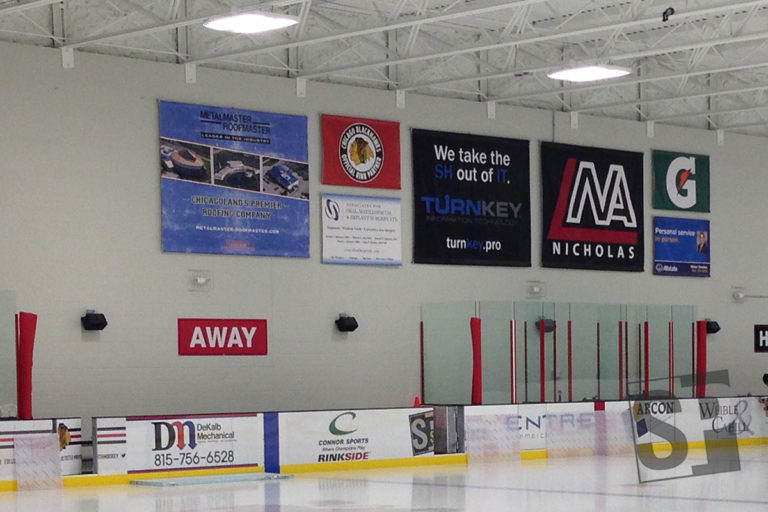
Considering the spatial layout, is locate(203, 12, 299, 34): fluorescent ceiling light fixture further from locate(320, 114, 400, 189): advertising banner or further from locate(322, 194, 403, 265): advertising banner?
locate(322, 194, 403, 265): advertising banner

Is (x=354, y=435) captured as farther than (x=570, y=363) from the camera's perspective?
No

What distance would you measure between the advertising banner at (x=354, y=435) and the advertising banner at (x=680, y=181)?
9733 millimetres

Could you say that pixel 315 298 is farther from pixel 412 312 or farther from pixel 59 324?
pixel 59 324

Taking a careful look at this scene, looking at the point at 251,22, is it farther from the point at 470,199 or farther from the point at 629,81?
the point at 470,199

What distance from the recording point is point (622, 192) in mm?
29328

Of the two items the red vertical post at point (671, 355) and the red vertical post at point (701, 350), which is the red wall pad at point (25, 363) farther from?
the red vertical post at point (701, 350)

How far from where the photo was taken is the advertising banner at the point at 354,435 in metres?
21.2

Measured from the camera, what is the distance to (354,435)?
71.9 ft

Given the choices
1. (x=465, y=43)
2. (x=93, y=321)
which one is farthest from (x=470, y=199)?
(x=93, y=321)

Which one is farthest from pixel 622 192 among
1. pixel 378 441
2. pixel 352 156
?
pixel 378 441

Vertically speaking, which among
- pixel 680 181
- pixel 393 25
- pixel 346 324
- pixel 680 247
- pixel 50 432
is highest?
pixel 393 25

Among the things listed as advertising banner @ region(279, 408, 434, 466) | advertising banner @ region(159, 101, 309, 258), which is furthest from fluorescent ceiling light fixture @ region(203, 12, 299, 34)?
advertising banner @ region(279, 408, 434, 466)

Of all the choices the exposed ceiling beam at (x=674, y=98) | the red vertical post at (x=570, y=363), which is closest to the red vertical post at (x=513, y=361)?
the red vertical post at (x=570, y=363)

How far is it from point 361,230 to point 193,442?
632cm
